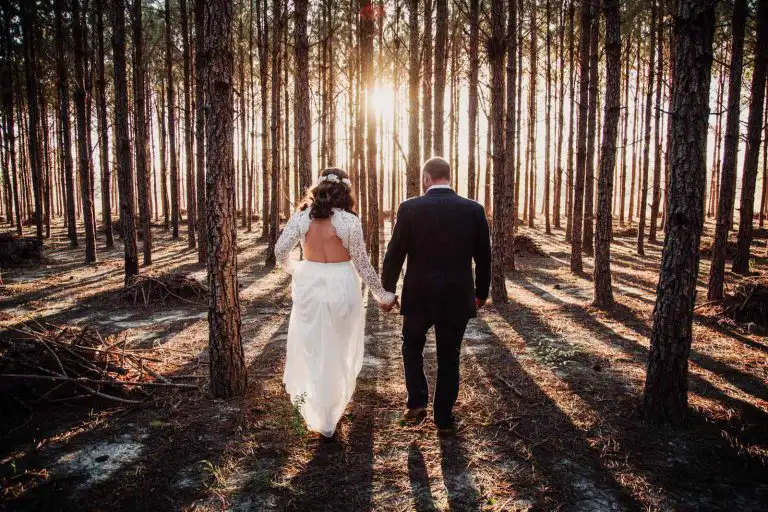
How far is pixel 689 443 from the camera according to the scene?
3.71m

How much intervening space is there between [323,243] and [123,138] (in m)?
9.59

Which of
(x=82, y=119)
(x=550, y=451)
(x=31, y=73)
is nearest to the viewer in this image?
(x=550, y=451)

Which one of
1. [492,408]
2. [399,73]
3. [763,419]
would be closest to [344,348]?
[492,408]

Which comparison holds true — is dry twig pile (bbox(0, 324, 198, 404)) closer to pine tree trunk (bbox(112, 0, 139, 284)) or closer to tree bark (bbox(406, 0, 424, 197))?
pine tree trunk (bbox(112, 0, 139, 284))

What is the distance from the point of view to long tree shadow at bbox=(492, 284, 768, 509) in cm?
319

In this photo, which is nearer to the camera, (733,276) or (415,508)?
(415,508)

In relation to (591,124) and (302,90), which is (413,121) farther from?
(591,124)

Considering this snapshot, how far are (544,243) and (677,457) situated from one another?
16421 mm

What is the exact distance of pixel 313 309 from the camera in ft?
12.8

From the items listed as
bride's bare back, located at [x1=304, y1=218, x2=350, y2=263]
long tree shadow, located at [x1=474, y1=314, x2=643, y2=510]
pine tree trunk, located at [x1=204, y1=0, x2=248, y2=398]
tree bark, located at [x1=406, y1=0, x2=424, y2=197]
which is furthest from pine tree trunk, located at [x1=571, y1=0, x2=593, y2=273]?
pine tree trunk, located at [x1=204, y1=0, x2=248, y2=398]

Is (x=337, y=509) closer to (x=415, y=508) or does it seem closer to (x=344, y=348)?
(x=415, y=508)

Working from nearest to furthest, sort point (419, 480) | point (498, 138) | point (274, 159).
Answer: point (419, 480)
point (498, 138)
point (274, 159)

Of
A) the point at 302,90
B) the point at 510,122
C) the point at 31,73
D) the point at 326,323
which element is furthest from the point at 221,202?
the point at 31,73

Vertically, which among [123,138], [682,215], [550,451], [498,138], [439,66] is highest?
[439,66]
